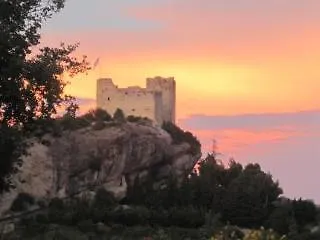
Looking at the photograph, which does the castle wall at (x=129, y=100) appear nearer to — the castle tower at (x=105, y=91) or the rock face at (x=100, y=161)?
the castle tower at (x=105, y=91)

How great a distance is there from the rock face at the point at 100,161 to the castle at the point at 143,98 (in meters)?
13.9

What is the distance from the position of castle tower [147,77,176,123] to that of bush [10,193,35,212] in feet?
101

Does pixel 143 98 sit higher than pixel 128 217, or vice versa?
pixel 143 98

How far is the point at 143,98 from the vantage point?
257 ft

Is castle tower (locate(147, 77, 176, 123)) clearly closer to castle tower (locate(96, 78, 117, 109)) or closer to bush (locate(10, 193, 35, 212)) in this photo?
castle tower (locate(96, 78, 117, 109))

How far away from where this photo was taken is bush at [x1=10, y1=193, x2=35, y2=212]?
50094mm

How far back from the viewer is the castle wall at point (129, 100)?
256 feet

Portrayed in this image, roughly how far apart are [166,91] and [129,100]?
480 centimetres

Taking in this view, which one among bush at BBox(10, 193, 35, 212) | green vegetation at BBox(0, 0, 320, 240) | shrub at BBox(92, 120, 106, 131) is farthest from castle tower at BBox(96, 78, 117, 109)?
bush at BBox(10, 193, 35, 212)

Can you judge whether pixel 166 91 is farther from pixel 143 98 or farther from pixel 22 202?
pixel 22 202

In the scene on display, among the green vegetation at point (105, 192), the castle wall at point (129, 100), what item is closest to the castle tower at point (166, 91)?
the castle wall at point (129, 100)

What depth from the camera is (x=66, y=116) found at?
14.6 m

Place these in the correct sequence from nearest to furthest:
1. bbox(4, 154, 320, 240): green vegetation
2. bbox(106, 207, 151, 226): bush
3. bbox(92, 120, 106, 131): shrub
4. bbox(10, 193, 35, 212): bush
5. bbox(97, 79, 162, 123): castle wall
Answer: bbox(4, 154, 320, 240): green vegetation
bbox(106, 207, 151, 226): bush
bbox(10, 193, 35, 212): bush
bbox(92, 120, 106, 131): shrub
bbox(97, 79, 162, 123): castle wall

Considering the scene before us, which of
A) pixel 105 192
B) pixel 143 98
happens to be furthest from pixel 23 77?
pixel 143 98
